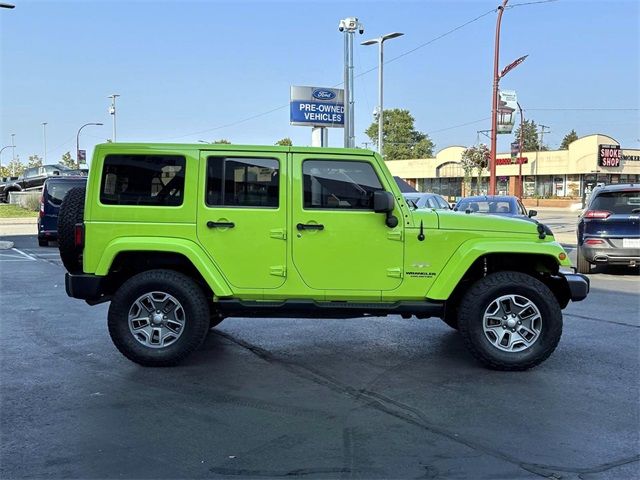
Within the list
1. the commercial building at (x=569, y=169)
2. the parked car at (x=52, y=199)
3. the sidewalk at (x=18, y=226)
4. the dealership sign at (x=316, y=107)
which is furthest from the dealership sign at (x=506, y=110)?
the commercial building at (x=569, y=169)

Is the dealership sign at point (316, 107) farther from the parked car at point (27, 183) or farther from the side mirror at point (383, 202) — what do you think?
the side mirror at point (383, 202)

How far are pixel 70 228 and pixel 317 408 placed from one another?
2.90 metres

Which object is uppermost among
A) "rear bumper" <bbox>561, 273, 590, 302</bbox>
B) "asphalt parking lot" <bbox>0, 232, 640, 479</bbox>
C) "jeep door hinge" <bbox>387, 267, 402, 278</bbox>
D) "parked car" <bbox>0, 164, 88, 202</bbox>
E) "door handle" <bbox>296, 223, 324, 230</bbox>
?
"parked car" <bbox>0, 164, 88, 202</bbox>

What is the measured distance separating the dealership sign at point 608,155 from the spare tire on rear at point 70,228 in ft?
178

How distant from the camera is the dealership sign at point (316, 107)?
29.1 meters

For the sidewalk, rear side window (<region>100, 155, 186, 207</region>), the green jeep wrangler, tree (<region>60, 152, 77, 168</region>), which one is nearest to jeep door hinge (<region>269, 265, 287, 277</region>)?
the green jeep wrangler

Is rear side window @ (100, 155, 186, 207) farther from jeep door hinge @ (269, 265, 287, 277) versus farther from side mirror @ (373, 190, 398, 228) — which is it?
side mirror @ (373, 190, 398, 228)

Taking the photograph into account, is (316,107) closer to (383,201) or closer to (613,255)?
(613,255)

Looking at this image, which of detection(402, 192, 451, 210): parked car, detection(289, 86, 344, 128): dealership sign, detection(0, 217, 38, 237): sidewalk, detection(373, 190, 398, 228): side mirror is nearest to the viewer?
detection(373, 190, 398, 228): side mirror

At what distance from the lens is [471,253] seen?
5.46m

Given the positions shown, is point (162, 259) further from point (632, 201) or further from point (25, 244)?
point (25, 244)

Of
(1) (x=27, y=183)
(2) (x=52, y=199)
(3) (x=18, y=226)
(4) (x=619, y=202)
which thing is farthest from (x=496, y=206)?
(1) (x=27, y=183)

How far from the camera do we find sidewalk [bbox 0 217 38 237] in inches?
846

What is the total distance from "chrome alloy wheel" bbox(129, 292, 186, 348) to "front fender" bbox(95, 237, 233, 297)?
0.42 meters
